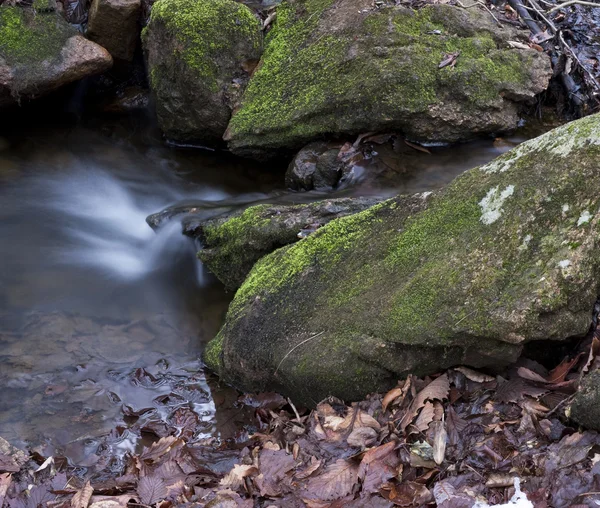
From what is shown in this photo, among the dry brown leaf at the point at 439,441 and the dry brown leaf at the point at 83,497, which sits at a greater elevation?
the dry brown leaf at the point at 83,497

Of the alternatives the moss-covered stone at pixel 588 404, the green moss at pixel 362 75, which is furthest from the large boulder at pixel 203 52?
the moss-covered stone at pixel 588 404

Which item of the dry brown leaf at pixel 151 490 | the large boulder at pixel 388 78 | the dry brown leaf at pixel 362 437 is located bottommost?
the dry brown leaf at pixel 362 437

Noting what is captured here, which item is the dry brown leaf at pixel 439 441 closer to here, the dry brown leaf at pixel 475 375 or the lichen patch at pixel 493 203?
the dry brown leaf at pixel 475 375

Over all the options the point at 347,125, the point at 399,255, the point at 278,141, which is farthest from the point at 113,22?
the point at 399,255

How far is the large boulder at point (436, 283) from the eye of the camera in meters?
3.34

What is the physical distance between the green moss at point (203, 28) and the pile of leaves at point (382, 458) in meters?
4.16

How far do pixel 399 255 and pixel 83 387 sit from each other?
106 inches

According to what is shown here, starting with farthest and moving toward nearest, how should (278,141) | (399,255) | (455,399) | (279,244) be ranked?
(278,141) → (279,244) → (399,255) → (455,399)

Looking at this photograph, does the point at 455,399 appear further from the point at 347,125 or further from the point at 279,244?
the point at 347,125

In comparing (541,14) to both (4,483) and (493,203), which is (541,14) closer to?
(493,203)

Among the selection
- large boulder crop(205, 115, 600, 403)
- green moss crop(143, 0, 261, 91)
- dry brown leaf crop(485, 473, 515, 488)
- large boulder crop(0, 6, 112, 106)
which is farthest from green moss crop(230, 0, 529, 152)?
dry brown leaf crop(485, 473, 515, 488)

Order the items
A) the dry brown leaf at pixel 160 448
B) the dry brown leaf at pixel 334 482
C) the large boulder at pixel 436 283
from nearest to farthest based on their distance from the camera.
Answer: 1. the dry brown leaf at pixel 334 482
2. the large boulder at pixel 436 283
3. the dry brown leaf at pixel 160 448

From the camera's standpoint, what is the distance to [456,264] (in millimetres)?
3617

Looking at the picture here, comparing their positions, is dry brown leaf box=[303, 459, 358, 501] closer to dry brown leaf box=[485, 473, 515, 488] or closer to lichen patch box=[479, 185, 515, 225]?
dry brown leaf box=[485, 473, 515, 488]
